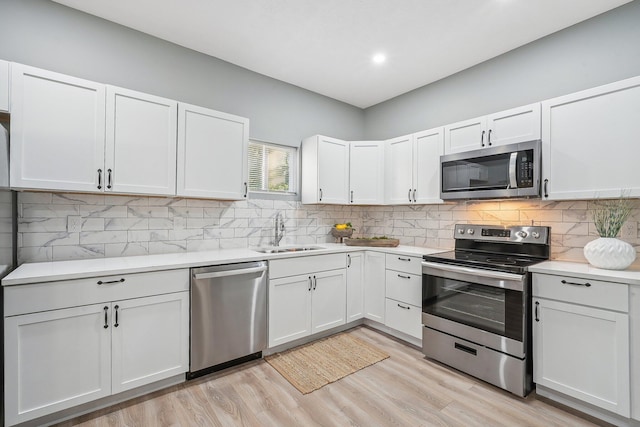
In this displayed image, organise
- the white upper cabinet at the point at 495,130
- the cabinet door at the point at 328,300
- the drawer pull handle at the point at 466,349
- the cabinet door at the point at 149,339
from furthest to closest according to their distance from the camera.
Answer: the cabinet door at the point at 328,300 → the white upper cabinet at the point at 495,130 → the drawer pull handle at the point at 466,349 → the cabinet door at the point at 149,339

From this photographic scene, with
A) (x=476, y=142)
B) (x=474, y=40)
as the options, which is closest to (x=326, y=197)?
(x=476, y=142)

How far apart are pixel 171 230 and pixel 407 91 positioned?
3.24 m

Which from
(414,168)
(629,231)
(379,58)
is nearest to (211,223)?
(414,168)

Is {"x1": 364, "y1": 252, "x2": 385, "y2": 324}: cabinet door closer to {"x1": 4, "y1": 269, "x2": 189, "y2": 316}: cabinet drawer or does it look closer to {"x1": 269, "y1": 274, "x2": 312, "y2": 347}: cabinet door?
{"x1": 269, "y1": 274, "x2": 312, "y2": 347}: cabinet door

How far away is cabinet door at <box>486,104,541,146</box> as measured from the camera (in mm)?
2494

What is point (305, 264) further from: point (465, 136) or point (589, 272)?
point (589, 272)

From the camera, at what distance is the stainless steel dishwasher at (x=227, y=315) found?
2.31 meters

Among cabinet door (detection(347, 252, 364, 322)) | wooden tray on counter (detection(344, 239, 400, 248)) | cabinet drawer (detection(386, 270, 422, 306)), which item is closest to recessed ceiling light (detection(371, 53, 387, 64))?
wooden tray on counter (detection(344, 239, 400, 248))

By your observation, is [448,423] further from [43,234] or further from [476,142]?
[43,234]

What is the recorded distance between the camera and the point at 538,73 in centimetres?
276

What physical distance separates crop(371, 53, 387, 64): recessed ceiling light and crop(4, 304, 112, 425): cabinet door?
10.3ft

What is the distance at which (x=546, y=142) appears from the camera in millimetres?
2426

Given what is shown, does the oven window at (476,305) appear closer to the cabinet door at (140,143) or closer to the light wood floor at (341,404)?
the light wood floor at (341,404)

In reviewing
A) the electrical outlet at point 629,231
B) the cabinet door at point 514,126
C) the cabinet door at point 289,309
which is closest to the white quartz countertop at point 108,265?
the cabinet door at point 289,309
